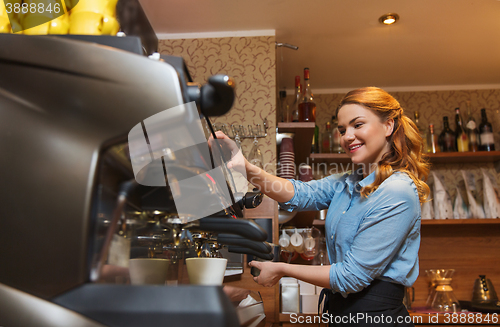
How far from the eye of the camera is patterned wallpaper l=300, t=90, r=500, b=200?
267 centimetres

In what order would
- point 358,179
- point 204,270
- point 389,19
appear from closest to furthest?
point 204,270 < point 358,179 < point 389,19

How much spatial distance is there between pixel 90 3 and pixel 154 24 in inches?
65.4

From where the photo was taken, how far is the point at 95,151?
1.31ft

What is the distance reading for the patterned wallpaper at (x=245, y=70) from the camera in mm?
1972

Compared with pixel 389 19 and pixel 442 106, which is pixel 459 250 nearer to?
pixel 442 106

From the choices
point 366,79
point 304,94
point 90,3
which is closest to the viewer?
point 90,3

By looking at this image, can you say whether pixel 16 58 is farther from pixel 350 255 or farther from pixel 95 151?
pixel 350 255

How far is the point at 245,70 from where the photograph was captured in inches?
80.1

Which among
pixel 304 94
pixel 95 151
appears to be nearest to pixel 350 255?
pixel 95 151

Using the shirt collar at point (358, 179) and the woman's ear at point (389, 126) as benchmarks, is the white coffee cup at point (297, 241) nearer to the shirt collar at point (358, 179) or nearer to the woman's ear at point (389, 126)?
the shirt collar at point (358, 179)

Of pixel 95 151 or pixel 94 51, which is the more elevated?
pixel 94 51

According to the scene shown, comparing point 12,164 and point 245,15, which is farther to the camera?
point 245,15

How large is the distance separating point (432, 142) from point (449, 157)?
0.16 m

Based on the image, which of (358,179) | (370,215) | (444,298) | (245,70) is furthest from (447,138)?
(370,215)
